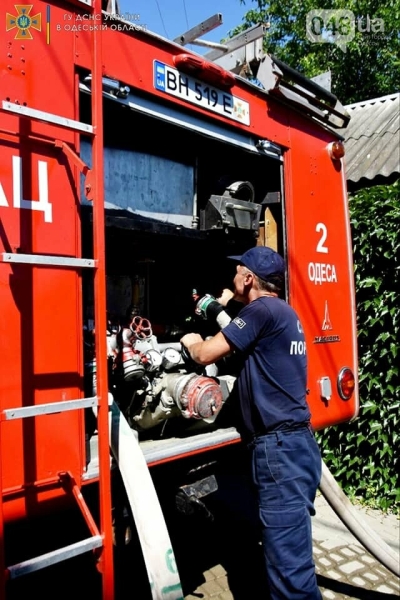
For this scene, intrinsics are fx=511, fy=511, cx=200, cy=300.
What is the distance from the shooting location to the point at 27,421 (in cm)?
171

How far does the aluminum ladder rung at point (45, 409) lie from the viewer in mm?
1557

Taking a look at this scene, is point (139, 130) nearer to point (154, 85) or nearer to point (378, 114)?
point (154, 85)

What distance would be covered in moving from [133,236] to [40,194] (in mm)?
1094

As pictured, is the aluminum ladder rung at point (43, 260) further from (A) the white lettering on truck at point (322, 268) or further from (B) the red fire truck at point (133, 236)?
(A) the white lettering on truck at point (322, 268)

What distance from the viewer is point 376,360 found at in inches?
165

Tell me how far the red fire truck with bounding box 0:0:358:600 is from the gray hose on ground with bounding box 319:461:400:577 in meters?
0.41

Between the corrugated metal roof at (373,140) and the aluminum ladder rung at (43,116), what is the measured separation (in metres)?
4.96

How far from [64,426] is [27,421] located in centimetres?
15

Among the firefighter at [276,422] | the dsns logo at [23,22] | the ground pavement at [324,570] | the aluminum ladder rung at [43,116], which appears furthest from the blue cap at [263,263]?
the ground pavement at [324,570]

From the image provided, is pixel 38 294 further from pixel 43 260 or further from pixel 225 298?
pixel 225 298

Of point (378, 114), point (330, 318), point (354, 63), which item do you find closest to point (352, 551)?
point (330, 318)

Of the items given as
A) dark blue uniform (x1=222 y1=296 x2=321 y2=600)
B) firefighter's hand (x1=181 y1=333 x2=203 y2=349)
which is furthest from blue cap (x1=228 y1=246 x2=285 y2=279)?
firefighter's hand (x1=181 y1=333 x2=203 y2=349)

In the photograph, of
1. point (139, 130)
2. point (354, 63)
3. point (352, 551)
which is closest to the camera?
point (139, 130)

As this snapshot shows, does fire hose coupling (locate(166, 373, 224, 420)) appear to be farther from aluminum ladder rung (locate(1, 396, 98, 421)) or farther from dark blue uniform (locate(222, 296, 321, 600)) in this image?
aluminum ladder rung (locate(1, 396, 98, 421))
